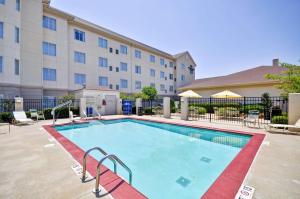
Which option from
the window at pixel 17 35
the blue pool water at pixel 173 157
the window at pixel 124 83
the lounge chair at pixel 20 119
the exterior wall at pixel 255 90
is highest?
the window at pixel 17 35

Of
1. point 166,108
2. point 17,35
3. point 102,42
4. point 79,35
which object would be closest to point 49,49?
point 17,35

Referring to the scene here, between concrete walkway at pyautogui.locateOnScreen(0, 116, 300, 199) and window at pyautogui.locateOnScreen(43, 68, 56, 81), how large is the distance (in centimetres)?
1521

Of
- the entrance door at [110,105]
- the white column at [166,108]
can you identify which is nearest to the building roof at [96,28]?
the entrance door at [110,105]

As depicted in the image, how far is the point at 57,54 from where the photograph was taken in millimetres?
18844

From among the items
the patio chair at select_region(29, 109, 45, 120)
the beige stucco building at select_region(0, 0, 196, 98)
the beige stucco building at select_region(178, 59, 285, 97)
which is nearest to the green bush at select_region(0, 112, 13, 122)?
the patio chair at select_region(29, 109, 45, 120)

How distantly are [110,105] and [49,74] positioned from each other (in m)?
8.70

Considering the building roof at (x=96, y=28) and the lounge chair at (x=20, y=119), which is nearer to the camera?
the lounge chair at (x=20, y=119)

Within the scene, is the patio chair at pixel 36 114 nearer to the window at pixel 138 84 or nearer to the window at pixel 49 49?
the window at pixel 49 49

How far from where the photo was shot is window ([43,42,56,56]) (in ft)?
59.6

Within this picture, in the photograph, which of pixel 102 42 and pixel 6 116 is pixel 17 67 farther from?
pixel 102 42

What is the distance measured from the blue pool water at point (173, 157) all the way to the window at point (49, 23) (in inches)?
584

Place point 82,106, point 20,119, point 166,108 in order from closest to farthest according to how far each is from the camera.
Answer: point 20,119 < point 82,106 < point 166,108

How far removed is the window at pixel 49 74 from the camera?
18141 mm

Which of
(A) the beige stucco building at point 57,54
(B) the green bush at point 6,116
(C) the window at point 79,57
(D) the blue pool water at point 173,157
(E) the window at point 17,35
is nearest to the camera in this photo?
(D) the blue pool water at point 173,157
